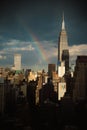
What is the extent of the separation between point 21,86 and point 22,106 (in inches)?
84.6

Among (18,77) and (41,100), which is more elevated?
(18,77)

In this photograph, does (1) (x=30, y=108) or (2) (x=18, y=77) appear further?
(2) (x=18, y=77)

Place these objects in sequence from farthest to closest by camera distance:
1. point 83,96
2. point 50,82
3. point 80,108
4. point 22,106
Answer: point 50,82 < point 83,96 < point 22,106 < point 80,108

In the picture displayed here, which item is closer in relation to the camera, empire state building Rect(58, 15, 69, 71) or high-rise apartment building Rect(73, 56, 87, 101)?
high-rise apartment building Rect(73, 56, 87, 101)

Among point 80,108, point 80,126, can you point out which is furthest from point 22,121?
point 80,108

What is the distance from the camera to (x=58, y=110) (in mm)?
7879

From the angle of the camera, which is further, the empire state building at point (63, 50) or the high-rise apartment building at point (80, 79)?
the empire state building at point (63, 50)

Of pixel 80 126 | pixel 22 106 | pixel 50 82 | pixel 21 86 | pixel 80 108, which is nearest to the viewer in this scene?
pixel 80 126

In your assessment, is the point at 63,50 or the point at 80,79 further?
the point at 63,50

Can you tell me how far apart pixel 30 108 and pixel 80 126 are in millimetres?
1822

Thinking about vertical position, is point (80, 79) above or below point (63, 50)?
below

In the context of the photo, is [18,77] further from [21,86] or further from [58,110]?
[58,110]

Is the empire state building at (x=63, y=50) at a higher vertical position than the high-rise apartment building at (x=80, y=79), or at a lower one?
higher

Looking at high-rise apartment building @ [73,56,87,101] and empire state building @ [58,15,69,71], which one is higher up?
empire state building @ [58,15,69,71]
